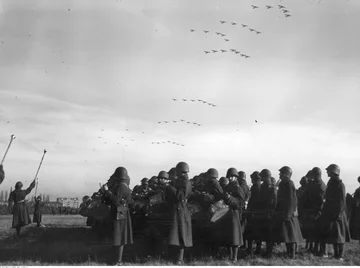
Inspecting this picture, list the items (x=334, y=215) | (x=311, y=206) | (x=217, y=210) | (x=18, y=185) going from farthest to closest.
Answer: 1. (x=18, y=185)
2. (x=311, y=206)
3. (x=334, y=215)
4. (x=217, y=210)

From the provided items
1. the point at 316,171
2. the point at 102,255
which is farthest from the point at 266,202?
the point at 102,255

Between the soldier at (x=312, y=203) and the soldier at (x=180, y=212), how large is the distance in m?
4.40

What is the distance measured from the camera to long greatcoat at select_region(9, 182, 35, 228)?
2003 centimetres

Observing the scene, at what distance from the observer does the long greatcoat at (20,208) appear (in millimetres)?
20031

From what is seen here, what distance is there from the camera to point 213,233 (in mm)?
13484

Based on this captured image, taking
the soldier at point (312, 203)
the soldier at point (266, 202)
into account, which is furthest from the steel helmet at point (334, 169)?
the soldier at point (266, 202)

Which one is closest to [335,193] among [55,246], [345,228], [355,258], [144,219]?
[345,228]

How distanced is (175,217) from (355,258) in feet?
18.1

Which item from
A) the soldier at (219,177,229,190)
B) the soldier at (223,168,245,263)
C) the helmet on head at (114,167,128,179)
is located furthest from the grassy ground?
the helmet on head at (114,167,128,179)

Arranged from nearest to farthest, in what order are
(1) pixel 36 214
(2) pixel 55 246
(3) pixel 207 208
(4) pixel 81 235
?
(3) pixel 207 208 < (2) pixel 55 246 < (4) pixel 81 235 < (1) pixel 36 214

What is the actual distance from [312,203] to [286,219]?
2.22m

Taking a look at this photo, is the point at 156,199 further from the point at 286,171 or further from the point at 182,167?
the point at 286,171

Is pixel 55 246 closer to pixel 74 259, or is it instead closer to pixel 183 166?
pixel 74 259

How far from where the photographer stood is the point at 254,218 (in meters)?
14.5
